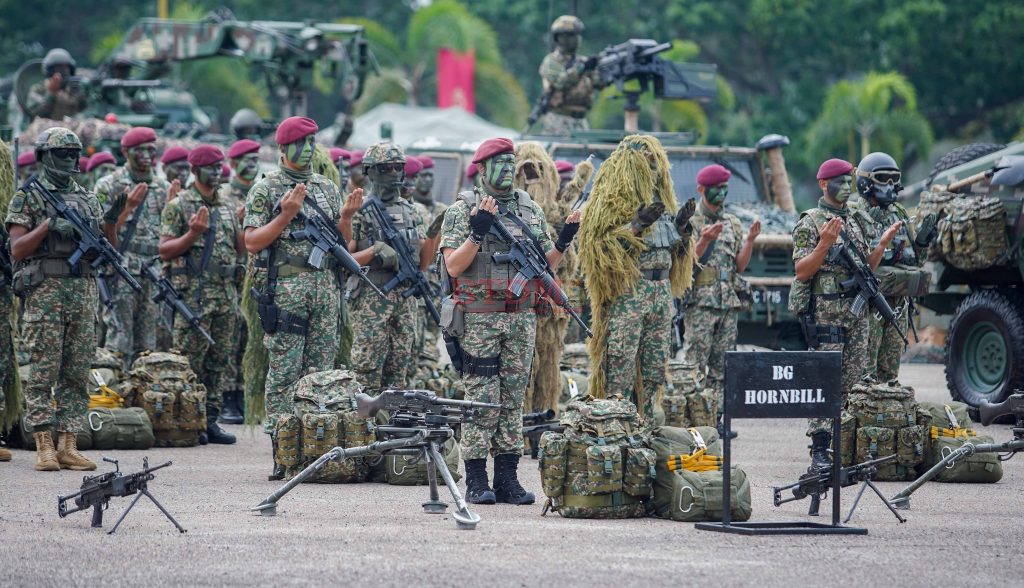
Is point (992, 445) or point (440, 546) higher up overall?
point (992, 445)

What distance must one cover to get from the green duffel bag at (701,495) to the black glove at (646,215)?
78.4 inches

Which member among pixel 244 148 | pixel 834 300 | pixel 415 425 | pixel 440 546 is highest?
pixel 244 148

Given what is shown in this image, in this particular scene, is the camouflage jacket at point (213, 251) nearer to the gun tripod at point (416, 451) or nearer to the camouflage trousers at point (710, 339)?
the camouflage trousers at point (710, 339)

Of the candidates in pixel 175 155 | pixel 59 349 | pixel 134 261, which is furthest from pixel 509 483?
pixel 175 155

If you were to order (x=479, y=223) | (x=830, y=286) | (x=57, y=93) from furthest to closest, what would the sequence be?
(x=57, y=93)
(x=830, y=286)
(x=479, y=223)

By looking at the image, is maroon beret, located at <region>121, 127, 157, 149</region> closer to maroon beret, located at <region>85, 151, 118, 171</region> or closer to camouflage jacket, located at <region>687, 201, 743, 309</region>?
maroon beret, located at <region>85, 151, 118, 171</region>

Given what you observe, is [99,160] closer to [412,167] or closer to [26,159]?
[26,159]

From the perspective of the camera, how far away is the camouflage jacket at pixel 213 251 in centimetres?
1173

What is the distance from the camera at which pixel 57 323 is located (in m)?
9.91

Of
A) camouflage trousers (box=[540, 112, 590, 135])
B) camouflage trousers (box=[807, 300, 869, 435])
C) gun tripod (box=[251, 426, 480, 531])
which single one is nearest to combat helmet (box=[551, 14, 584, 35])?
camouflage trousers (box=[540, 112, 590, 135])

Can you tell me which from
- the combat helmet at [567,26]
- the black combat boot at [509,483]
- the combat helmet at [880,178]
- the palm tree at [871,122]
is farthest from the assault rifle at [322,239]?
the palm tree at [871,122]

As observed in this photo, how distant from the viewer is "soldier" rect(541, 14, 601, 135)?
15828 mm

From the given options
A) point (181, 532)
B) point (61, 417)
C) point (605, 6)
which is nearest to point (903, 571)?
point (181, 532)

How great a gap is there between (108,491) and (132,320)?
17.5 feet
